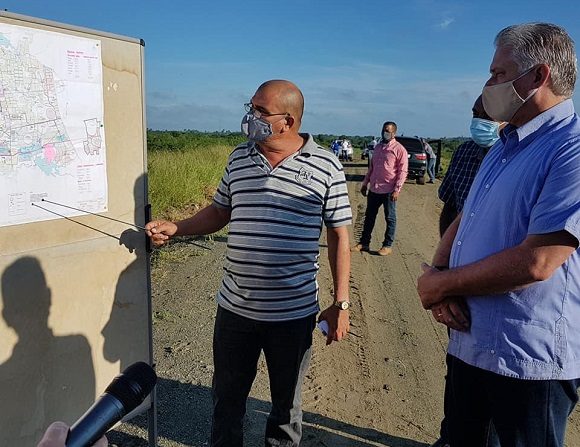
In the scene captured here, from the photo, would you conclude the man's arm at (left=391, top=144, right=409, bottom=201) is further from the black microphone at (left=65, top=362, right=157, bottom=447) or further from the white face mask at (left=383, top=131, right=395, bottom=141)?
the black microphone at (left=65, top=362, right=157, bottom=447)

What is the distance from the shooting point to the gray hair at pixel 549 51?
5.67 feet

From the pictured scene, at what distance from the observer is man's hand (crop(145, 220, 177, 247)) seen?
2680mm

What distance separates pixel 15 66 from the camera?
2.07m

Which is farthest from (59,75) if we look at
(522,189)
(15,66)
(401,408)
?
(401,408)

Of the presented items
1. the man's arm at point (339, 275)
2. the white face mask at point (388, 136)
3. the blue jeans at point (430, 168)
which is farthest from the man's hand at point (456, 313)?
the blue jeans at point (430, 168)

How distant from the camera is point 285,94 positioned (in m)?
2.56

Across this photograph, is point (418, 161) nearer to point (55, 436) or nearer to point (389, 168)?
point (389, 168)

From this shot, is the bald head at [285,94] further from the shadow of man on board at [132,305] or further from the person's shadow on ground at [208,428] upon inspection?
the person's shadow on ground at [208,428]

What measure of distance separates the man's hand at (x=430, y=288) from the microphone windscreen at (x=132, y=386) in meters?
1.13

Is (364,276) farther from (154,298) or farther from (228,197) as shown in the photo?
(228,197)

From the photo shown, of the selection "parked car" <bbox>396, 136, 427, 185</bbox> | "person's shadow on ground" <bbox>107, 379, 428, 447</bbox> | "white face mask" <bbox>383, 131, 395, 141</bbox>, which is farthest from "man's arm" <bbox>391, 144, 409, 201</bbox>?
"parked car" <bbox>396, 136, 427, 185</bbox>

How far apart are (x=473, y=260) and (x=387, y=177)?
238 inches

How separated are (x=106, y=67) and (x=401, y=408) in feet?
10.0

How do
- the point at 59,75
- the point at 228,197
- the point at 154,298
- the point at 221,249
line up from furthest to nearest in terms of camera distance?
the point at 221,249
the point at 154,298
the point at 228,197
the point at 59,75
